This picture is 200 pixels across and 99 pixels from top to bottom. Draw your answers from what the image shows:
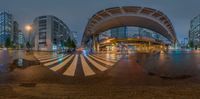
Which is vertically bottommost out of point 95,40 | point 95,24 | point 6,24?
point 95,40

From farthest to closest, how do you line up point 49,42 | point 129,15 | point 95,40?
point 49,42
point 95,40
point 129,15

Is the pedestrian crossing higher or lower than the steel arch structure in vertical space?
lower

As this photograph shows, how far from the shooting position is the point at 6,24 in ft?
502

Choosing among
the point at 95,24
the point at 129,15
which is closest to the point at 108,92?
the point at 129,15

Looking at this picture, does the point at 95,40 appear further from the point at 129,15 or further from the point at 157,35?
the point at 157,35

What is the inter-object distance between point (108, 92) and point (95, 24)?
5249cm

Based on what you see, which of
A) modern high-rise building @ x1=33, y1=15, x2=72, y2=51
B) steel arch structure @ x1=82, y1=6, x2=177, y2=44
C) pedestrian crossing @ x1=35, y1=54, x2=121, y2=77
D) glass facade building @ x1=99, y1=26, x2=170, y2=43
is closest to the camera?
pedestrian crossing @ x1=35, y1=54, x2=121, y2=77

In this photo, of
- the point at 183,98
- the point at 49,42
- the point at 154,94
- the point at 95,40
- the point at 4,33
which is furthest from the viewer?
the point at 4,33

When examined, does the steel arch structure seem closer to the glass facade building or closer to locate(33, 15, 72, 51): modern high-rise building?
the glass facade building

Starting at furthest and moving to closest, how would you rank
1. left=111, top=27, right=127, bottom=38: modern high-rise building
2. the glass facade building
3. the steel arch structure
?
left=111, top=27, right=127, bottom=38: modern high-rise building → the glass facade building → the steel arch structure

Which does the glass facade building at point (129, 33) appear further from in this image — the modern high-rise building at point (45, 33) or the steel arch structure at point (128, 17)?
the modern high-rise building at point (45, 33)

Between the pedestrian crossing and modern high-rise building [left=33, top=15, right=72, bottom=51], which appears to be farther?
modern high-rise building [left=33, top=15, right=72, bottom=51]

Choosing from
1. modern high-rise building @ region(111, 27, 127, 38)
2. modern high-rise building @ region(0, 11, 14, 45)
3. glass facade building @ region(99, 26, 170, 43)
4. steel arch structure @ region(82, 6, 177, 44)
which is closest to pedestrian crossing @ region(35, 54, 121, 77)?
steel arch structure @ region(82, 6, 177, 44)

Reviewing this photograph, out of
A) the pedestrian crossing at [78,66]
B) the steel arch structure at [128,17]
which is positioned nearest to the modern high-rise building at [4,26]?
the steel arch structure at [128,17]
